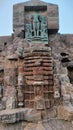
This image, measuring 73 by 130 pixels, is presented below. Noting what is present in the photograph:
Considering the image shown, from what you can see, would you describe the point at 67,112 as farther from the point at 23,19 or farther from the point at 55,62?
the point at 23,19

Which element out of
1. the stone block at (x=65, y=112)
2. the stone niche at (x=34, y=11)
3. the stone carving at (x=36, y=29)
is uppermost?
the stone niche at (x=34, y=11)

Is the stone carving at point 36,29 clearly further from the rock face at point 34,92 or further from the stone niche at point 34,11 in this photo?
the rock face at point 34,92

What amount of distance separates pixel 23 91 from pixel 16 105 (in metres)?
0.60

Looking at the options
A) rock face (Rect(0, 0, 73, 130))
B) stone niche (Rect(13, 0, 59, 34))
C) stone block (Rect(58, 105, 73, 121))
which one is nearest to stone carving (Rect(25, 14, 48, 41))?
stone niche (Rect(13, 0, 59, 34))

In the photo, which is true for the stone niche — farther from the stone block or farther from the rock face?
the stone block

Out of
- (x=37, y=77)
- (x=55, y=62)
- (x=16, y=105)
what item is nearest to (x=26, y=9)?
(x=55, y=62)

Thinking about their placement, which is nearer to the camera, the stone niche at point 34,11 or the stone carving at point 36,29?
the stone carving at point 36,29

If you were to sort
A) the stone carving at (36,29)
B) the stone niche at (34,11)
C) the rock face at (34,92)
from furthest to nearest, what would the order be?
the stone niche at (34,11) < the stone carving at (36,29) < the rock face at (34,92)

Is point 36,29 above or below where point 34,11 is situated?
below

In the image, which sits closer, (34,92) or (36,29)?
(34,92)

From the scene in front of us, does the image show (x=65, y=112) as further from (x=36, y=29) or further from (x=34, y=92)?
(x=36, y=29)

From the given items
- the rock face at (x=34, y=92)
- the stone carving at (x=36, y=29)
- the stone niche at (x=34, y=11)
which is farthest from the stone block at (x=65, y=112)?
the stone niche at (x=34, y=11)

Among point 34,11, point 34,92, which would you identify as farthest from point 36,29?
point 34,92

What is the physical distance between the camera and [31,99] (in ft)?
23.1
